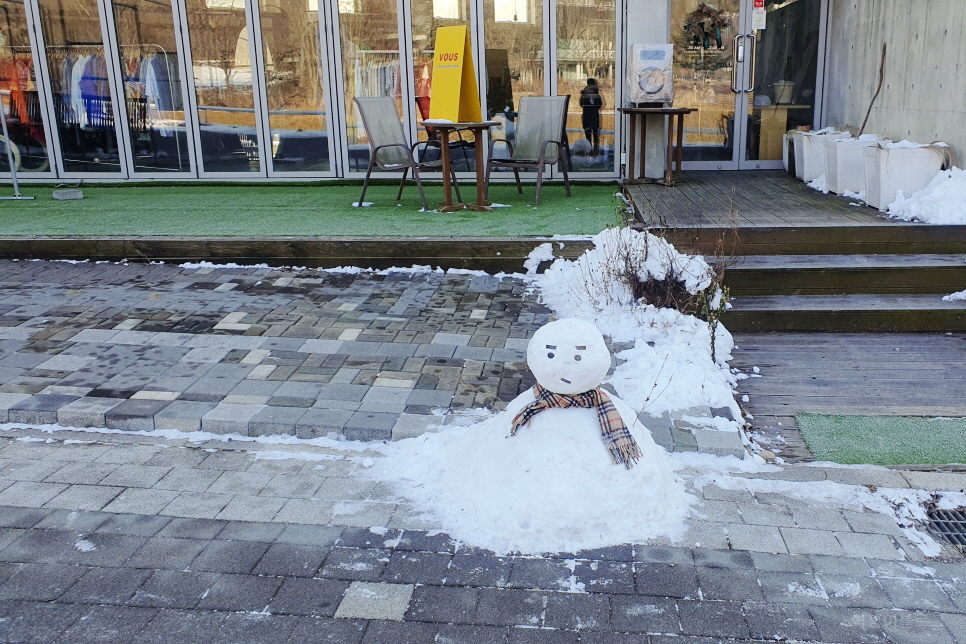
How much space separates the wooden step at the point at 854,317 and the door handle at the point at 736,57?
4860 millimetres

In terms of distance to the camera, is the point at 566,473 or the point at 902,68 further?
the point at 902,68

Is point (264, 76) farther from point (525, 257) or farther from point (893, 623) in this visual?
point (893, 623)

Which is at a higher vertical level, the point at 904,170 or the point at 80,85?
the point at 80,85

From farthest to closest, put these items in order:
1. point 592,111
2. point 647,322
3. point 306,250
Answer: point 592,111, point 306,250, point 647,322

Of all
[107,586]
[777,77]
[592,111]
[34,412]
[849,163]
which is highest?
[777,77]

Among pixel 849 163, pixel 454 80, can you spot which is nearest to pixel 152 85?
pixel 454 80

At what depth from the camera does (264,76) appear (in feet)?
31.6

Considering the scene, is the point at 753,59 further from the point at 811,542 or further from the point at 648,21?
the point at 811,542

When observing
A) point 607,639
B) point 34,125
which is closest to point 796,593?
point 607,639

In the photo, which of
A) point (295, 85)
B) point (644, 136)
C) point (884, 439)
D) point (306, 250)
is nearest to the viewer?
point (884, 439)

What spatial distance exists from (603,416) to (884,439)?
173cm

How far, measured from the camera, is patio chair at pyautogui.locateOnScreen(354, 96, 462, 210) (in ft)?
25.2

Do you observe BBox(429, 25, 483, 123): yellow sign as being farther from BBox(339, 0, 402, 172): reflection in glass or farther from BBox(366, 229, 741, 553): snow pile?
BBox(366, 229, 741, 553): snow pile

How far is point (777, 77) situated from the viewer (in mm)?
9523
